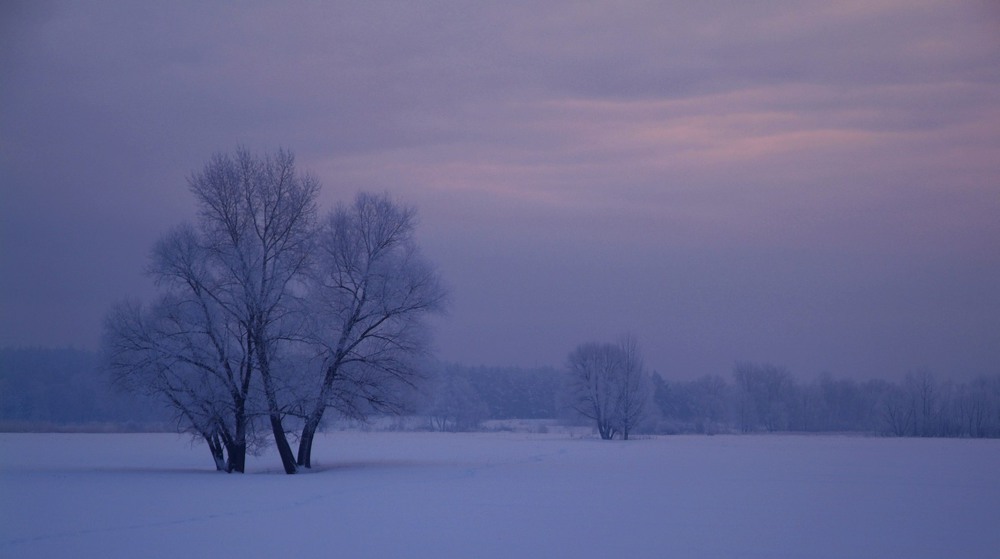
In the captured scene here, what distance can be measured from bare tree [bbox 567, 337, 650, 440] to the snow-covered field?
178 ft

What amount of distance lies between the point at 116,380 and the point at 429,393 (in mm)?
12287

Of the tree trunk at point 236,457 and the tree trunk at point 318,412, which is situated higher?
the tree trunk at point 318,412

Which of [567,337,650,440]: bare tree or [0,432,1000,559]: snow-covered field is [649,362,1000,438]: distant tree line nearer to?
[567,337,650,440]: bare tree

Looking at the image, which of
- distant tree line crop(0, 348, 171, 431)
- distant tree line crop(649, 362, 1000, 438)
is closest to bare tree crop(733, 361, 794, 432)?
distant tree line crop(649, 362, 1000, 438)

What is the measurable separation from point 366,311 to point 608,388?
6269cm

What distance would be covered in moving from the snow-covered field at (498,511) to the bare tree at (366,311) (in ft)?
11.3

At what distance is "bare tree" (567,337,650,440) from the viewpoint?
289ft

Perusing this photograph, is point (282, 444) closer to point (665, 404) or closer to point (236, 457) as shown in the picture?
point (236, 457)

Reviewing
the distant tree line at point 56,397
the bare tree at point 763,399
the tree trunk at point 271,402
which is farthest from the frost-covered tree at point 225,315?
the bare tree at point 763,399

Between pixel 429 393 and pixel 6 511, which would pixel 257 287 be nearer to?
pixel 429 393

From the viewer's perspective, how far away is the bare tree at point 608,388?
88062 millimetres

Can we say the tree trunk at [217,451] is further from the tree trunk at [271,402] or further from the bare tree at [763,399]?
the bare tree at [763,399]

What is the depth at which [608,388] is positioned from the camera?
9138 centimetres

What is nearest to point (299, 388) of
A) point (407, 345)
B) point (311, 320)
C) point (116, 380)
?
point (311, 320)
